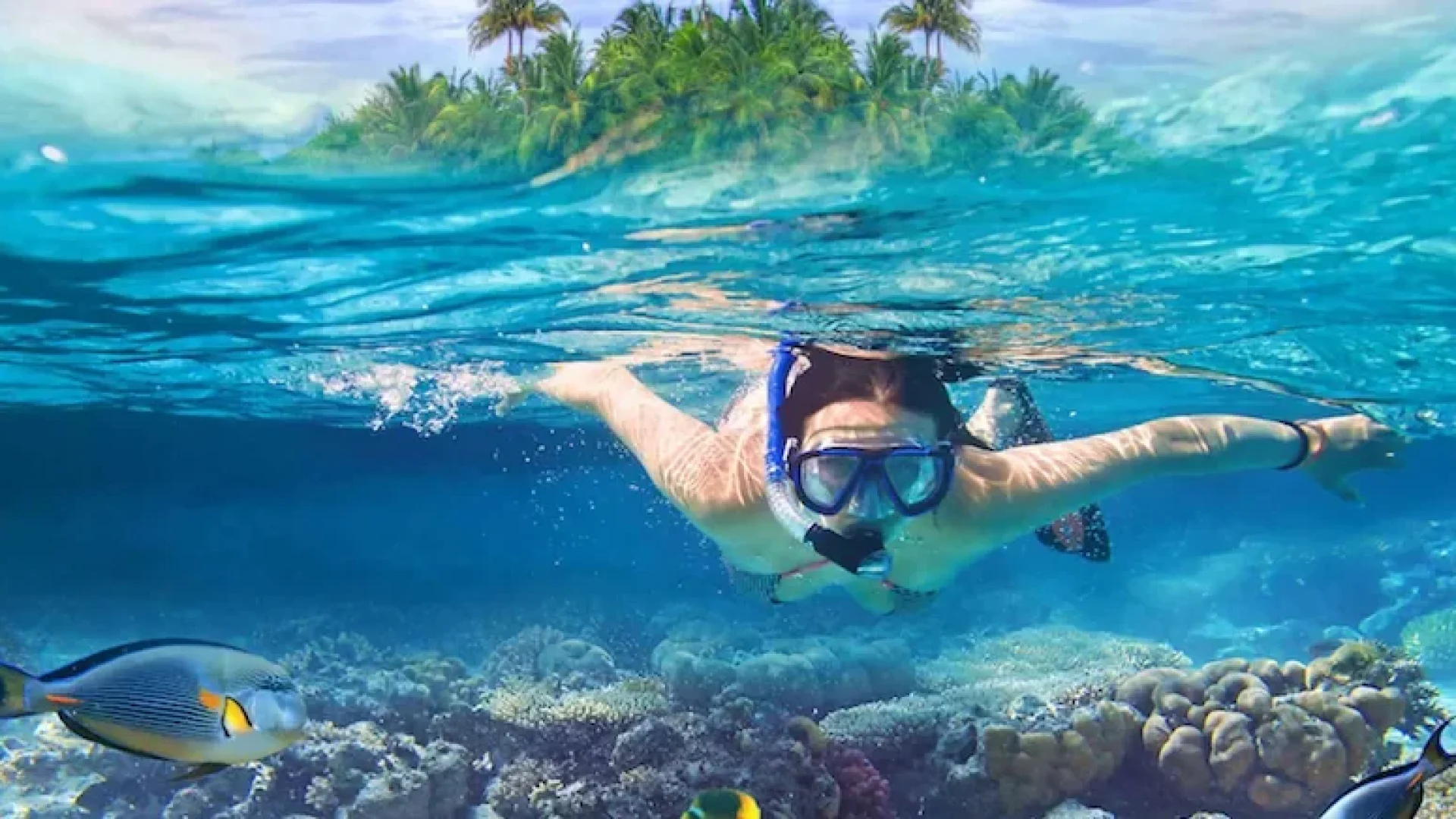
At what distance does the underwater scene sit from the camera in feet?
21.7

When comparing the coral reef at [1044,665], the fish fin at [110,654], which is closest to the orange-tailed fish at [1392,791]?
the fish fin at [110,654]

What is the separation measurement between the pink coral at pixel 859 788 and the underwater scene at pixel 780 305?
51 millimetres

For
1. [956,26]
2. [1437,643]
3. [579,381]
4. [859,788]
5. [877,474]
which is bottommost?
[1437,643]

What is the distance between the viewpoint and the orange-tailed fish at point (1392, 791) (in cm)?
382

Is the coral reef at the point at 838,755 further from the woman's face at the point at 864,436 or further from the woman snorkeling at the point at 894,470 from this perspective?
the woman's face at the point at 864,436

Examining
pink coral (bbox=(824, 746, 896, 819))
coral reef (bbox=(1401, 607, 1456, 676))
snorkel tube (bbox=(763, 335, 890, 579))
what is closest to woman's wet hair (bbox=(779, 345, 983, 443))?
snorkel tube (bbox=(763, 335, 890, 579))

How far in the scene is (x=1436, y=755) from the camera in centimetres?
390

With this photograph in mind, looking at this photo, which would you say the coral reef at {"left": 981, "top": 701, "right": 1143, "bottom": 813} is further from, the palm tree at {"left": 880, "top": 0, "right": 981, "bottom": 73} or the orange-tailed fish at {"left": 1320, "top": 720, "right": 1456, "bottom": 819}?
the palm tree at {"left": 880, "top": 0, "right": 981, "bottom": 73}

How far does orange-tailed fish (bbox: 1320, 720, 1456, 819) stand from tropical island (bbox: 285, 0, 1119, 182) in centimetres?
505

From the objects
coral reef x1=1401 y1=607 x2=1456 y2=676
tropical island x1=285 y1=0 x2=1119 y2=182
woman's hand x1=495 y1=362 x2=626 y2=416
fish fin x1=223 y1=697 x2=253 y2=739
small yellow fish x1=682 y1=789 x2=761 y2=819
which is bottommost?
coral reef x1=1401 y1=607 x2=1456 y2=676

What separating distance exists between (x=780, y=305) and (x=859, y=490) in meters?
5.99

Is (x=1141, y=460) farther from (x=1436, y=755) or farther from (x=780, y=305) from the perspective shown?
(x=780, y=305)

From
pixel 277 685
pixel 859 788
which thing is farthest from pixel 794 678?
pixel 277 685

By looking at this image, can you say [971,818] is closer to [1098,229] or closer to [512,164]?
[1098,229]
